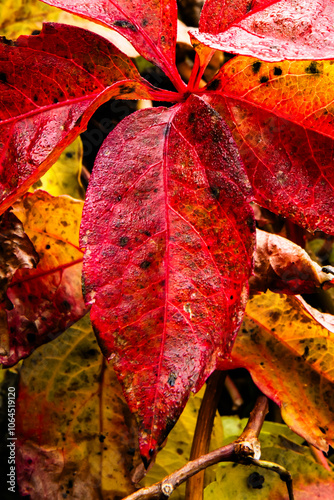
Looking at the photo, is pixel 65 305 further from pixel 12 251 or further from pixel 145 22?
pixel 145 22

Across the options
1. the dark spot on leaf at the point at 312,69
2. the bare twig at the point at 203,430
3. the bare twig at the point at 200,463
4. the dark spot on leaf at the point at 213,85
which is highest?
the dark spot on leaf at the point at 213,85

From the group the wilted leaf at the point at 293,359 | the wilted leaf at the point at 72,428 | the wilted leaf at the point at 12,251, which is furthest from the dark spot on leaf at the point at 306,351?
the wilted leaf at the point at 12,251

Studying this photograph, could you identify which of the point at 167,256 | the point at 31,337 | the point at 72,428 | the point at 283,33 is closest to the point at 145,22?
the point at 283,33

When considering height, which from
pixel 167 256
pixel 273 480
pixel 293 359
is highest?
pixel 167 256

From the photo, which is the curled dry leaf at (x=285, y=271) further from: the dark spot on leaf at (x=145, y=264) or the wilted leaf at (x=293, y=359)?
the dark spot on leaf at (x=145, y=264)

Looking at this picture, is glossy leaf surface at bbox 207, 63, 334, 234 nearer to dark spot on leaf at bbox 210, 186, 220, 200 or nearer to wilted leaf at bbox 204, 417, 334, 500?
dark spot on leaf at bbox 210, 186, 220, 200

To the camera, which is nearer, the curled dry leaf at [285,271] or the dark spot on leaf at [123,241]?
the dark spot on leaf at [123,241]

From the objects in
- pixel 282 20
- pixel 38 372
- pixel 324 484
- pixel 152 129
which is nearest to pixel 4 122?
pixel 152 129
